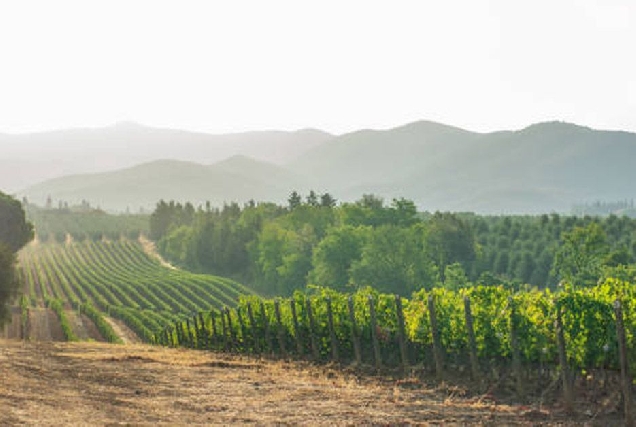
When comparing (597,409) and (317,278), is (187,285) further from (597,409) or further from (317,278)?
(597,409)

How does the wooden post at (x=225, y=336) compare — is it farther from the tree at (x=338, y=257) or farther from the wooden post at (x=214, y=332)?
the tree at (x=338, y=257)

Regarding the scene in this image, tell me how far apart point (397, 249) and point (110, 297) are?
172 feet

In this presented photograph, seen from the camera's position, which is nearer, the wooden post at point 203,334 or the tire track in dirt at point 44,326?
the wooden post at point 203,334

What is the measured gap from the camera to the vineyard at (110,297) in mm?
93875

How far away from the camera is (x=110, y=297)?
5202 inches

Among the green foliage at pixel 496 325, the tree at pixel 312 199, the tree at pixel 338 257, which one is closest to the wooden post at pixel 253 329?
the green foliage at pixel 496 325

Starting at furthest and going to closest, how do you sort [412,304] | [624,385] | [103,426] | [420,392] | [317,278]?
[317,278]
[412,304]
[420,392]
[624,385]
[103,426]

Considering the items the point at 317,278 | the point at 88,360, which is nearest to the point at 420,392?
the point at 88,360

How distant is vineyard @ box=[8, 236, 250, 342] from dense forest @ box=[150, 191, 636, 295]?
50.4 feet

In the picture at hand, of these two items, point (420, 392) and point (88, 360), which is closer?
point (420, 392)

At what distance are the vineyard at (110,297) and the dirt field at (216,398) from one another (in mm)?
63378

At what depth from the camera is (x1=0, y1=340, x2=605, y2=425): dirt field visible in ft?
50.9

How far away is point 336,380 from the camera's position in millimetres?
22781

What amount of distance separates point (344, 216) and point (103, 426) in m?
144
